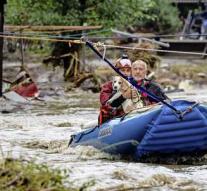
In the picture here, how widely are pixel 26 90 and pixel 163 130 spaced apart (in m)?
10.4

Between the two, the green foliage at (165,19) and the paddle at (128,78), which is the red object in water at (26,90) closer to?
the paddle at (128,78)

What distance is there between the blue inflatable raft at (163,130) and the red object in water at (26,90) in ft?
32.0

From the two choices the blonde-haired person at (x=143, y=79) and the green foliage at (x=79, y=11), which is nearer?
the blonde-haired person at (x=143, y=79)

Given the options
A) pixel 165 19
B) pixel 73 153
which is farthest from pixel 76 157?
pixel 165 19

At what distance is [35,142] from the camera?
10.1 m

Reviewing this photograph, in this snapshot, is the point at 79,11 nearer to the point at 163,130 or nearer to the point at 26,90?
the point at 26,90

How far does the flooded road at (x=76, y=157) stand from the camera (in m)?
6.77

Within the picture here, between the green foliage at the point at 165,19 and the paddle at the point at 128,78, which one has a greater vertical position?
the paddle at the point at 128,78

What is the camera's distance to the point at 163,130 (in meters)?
7.65

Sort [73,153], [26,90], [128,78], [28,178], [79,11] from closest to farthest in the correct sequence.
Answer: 1. [28,178]
2. [128,78]
3. [73,153]
4. [26,90]
5. [79,11]

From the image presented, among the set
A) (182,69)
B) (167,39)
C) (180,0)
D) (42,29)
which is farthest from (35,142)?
(180,0)

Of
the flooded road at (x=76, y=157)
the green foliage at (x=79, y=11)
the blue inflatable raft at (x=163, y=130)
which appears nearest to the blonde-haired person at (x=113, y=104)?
the flooded road at (x=76, y=157)

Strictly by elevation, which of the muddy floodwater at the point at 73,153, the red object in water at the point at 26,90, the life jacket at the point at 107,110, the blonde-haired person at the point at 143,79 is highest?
the blonde-haired person at the point at 143,79

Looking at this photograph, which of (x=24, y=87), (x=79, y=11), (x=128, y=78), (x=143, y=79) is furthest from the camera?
(x=79, y=11)
